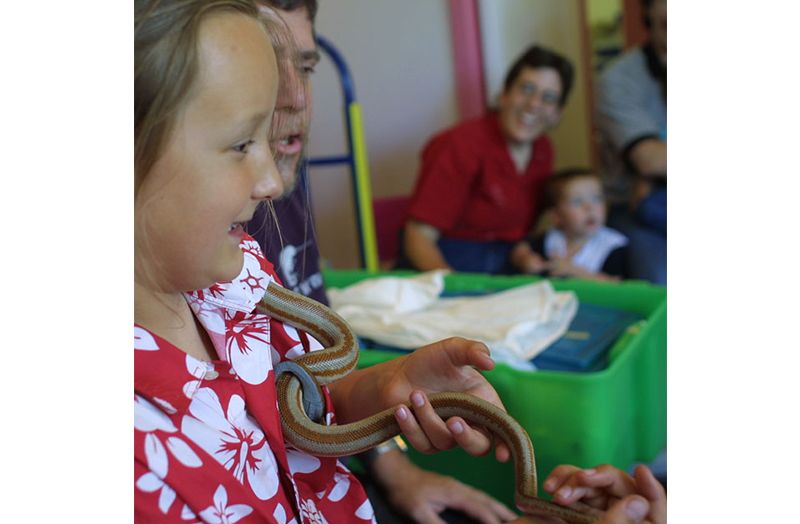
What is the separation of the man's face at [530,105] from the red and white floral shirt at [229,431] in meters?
1.20

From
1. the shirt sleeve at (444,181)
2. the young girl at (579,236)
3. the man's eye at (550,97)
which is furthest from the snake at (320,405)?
the man's eye at (550,97)

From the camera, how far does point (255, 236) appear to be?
0.49 metres

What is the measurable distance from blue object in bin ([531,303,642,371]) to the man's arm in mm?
244

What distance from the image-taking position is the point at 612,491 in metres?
0.56

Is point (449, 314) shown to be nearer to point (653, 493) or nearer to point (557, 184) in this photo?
point (653, 493)

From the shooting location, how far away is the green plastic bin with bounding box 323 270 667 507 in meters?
0.64

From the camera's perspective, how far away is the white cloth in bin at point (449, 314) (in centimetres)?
85

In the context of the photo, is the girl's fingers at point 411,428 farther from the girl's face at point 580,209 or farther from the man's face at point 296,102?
the girl's face at point 580,209

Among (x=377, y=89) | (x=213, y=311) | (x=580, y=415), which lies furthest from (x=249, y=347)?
(x=377, y=89)

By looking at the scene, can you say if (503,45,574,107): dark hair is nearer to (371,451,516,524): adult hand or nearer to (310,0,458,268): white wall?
(310,0,458,268): white wall
